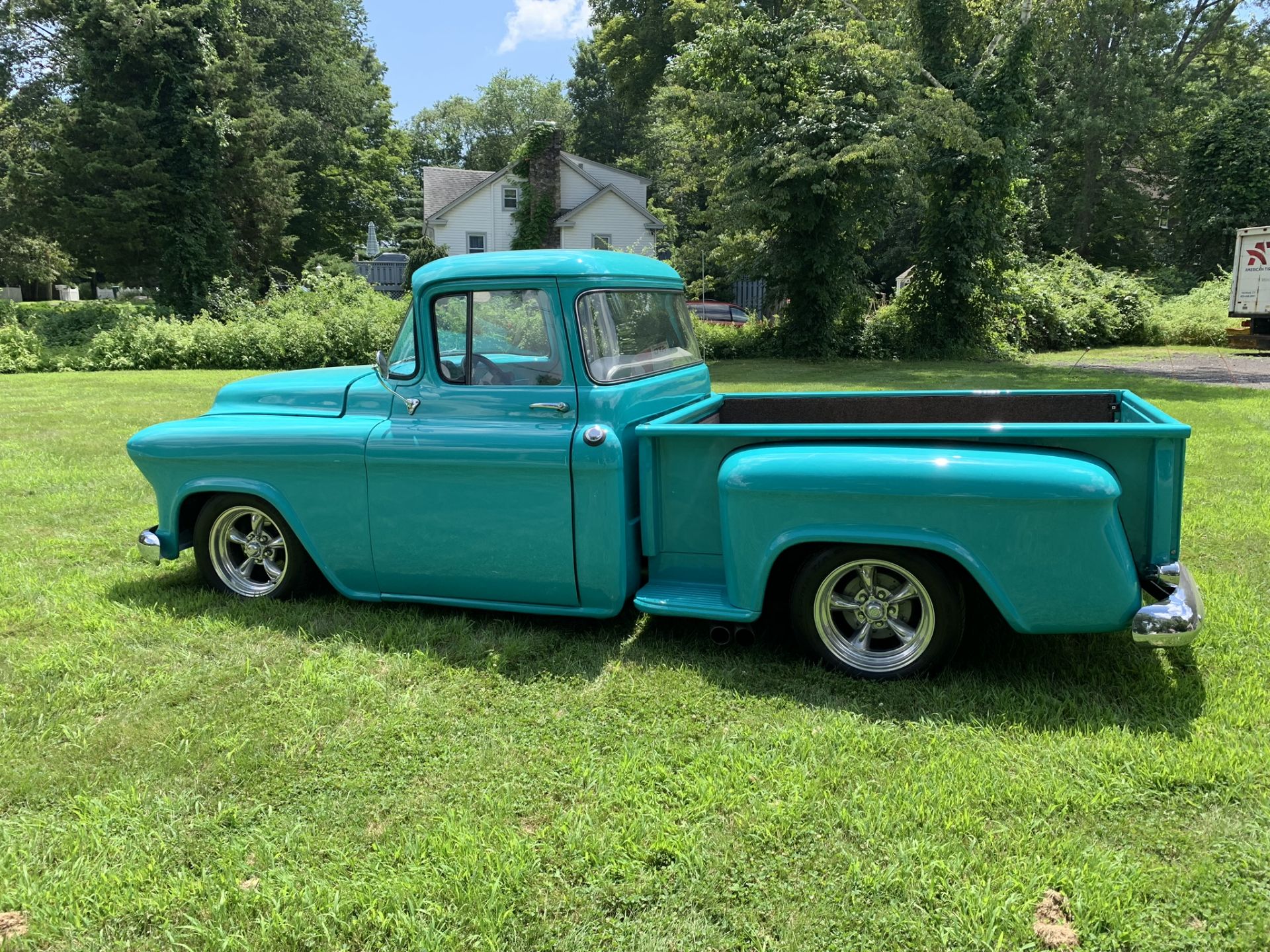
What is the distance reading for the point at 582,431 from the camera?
12.8ft

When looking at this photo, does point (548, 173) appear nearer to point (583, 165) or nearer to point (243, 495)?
point (583, 165)

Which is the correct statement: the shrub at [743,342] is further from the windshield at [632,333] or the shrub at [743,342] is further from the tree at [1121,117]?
the tree at [1121,117]

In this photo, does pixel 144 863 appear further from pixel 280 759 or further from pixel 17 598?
pixel 17 598

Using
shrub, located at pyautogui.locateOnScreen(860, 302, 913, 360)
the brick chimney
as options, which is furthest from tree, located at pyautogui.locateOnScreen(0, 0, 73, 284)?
shrub, located at pyautogui.locateOnScreen(860, 302, 913, 360)

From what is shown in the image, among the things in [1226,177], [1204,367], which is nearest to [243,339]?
[1204,367]

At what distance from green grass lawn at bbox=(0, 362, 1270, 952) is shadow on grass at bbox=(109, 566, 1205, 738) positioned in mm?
17

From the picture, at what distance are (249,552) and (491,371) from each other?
187 centimetres

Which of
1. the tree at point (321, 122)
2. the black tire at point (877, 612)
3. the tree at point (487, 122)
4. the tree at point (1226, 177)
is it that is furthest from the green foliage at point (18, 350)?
the tree at point (487, 122)

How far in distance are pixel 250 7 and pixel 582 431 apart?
→ 44.2m

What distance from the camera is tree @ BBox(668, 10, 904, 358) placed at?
1714 centimetres

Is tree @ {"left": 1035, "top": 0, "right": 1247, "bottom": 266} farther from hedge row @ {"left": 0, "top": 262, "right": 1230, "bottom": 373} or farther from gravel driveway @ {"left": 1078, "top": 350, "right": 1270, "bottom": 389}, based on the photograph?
gravel driveway @ {"left": 1078, "top": 350, "right": 1270, "bottom": 389}

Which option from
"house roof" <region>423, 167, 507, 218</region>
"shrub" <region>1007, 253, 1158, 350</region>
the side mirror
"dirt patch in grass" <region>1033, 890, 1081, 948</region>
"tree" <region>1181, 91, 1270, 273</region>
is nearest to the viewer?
"dirt patch in grass" <region>1033, 890, 1081, 948</region>

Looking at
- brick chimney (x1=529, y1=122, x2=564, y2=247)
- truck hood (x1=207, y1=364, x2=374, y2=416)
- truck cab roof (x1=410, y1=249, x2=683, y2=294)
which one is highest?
brick chimney (x1=529, y1=122, x2=564, y2=247)

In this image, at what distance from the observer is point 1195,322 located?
74.0 feet
